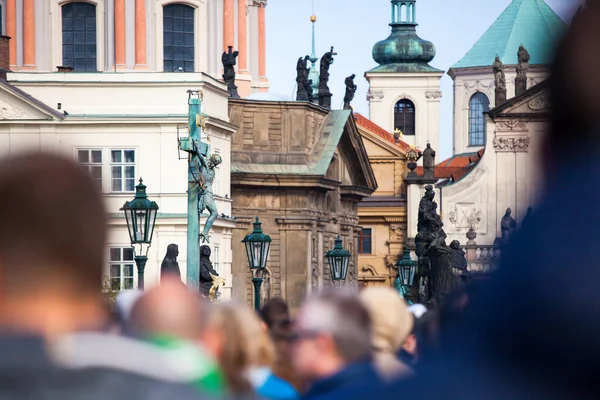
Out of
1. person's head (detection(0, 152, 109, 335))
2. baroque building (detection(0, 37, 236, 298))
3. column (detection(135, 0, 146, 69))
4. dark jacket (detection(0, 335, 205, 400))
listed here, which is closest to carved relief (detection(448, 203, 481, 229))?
column (detection(135, 0, 146, 69))

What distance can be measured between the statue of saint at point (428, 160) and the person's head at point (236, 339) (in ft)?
264

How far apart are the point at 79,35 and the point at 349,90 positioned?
530 inches

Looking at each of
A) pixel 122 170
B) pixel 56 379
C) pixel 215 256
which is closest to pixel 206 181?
pixel 56 379

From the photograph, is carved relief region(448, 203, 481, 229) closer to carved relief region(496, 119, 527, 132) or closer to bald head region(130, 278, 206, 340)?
carved relief region(496, 119, 527, 132)

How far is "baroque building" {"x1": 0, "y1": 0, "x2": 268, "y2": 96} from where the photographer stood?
218ft

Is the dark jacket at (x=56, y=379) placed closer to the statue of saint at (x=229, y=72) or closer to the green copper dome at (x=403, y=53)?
the statue of saint at (x=229, y=72)

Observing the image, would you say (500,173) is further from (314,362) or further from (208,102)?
(314,362)

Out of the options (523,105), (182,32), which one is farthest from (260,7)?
(523,105)

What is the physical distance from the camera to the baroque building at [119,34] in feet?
218

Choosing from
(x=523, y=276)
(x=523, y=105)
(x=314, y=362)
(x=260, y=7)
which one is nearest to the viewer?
(x=523, y=276)

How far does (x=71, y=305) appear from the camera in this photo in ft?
11.4

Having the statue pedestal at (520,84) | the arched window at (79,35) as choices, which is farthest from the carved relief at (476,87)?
the arched window at (79,35)

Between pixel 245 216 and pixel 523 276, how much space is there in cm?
5834

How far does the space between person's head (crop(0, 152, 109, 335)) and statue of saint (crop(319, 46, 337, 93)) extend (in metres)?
67.0
